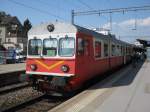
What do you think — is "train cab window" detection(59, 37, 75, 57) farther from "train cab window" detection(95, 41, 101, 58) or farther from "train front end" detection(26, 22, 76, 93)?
"train cab window" detection(95, 41, 101, 58)

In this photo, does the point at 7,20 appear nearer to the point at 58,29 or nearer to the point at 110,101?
the point at 58,29

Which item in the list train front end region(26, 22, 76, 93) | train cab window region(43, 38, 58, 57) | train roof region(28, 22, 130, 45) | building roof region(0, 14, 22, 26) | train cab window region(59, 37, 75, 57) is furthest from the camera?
building roof region(0, 14, 22, 26)

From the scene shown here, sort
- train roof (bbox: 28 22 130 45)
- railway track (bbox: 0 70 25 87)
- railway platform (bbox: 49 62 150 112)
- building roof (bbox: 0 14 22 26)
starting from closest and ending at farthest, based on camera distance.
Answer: railway platform (bbox: 49 62 150 112) < train roof (bbox: 28 22 130 45) < railway track (bbox: 0 70 25 87) < building roof (bbox: 0 14 22 26)

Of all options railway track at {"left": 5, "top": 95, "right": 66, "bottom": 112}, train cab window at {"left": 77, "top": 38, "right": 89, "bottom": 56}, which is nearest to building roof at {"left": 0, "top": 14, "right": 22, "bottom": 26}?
train cab window at {"left": 77, "top": 38, "right": 89, "bottom": 56}

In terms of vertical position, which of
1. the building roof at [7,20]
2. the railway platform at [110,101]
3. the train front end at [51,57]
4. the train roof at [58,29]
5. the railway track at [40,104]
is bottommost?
the railway track at [40,104]

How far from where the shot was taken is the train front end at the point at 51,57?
996 centimetres

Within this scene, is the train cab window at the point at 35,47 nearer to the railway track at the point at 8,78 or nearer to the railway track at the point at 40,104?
the railway track at the point at 40,104

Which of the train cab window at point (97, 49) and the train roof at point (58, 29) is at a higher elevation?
the train roof at point (58, 29)

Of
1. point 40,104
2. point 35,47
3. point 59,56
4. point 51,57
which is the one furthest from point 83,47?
point 40,104

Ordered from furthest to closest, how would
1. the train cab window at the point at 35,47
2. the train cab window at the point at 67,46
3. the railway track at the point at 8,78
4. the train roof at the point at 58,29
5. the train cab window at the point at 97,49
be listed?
the railway track at the point at 8,78 → the train cab window at the point at 97,49 → the train cab window at the point at 35,47 → the train roof at the point at 58,29 → the train cab window at the point at 67,46

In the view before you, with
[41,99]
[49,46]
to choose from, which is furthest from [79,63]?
[41,99]

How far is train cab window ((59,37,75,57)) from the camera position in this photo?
33.0 ft

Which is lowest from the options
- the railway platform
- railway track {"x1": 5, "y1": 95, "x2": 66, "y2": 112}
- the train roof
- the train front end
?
railway track {"x1": 5, "y1": 95, "x2": 66, "y2": 112}

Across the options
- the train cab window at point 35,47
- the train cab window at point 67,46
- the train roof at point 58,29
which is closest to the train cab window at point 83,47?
the train cab window at point 67,46
